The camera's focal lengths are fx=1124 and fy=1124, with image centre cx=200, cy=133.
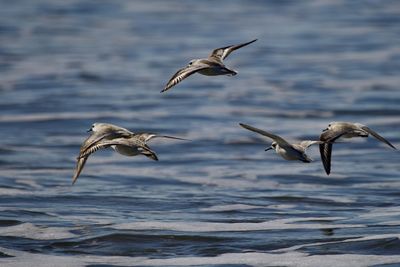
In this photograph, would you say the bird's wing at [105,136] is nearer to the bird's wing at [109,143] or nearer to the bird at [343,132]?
the bird's wing at [109,143]

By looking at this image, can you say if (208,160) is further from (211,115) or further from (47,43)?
(47,43)

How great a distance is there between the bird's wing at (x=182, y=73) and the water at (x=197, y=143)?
6.32ft

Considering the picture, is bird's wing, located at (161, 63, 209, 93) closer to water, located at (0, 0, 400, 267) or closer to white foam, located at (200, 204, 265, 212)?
water, located at (0, 0, 400, 267)

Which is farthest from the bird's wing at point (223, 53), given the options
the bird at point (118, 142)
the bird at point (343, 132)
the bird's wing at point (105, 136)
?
the bird at point (343, 132)

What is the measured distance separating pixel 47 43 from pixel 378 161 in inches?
740

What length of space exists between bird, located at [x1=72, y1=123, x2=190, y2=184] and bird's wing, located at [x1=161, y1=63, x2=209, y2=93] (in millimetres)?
530

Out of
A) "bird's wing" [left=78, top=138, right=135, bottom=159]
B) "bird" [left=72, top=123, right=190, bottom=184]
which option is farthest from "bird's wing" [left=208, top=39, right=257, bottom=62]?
"bird's wing" [left=78, top=138, right=135, bottom=159]

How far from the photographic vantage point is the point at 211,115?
22.8 m

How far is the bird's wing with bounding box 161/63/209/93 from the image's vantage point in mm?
10483

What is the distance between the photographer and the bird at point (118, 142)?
10863mm

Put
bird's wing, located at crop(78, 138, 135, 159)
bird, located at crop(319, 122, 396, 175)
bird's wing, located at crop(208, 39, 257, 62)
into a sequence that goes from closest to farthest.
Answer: bird's wing, located at crop(78, 138, 135, 159) → bird, located at crop(319, 122, 396, 175) → bird's wing, located at crop(208, 39, 257, 62)

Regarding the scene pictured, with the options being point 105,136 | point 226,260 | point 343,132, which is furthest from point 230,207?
point 343,132

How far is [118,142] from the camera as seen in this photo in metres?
10.9

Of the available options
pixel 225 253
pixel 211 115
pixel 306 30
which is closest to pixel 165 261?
pixel 225 253
